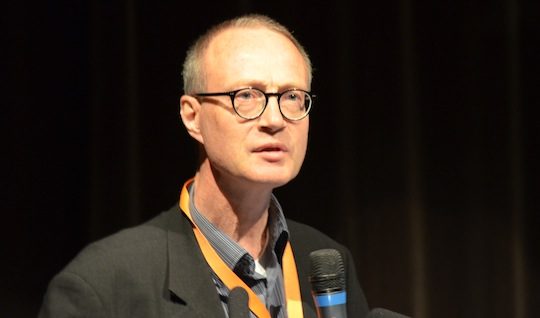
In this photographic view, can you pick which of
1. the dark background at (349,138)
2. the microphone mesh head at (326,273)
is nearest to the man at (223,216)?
the microphone mesh head at (326,273)

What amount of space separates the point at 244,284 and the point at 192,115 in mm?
394

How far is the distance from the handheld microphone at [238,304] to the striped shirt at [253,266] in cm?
16

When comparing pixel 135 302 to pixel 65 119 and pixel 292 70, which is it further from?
pixel 65 119

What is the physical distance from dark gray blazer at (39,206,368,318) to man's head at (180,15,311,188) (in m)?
0.18

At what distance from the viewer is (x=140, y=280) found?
157 centimetres

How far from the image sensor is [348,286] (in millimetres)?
1981

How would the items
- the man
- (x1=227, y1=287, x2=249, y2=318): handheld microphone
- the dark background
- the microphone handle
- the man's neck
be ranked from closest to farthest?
the microphone handle, (x1=227, y1=287, x2=249, y2=318): handheld microphone, the man, the man's neck, the dark background

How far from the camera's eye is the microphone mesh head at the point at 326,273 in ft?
4.35

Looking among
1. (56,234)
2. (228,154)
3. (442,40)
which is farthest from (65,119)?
(442,40)

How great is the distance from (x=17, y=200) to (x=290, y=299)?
1117 millimetres

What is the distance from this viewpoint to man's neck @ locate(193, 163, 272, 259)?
5.57 feet

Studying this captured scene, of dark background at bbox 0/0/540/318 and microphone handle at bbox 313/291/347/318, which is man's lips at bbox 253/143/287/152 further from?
dark background at bbox 0/0/540/318

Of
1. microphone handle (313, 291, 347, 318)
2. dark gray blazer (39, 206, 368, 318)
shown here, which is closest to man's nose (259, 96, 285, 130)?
dark gray blazer (39, 206, 368, 318)

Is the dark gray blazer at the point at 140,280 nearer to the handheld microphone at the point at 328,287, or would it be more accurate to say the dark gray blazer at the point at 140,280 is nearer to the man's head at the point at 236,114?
the man's head at the point at 236,114
